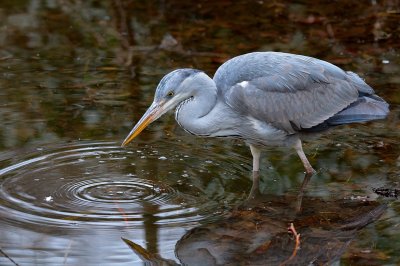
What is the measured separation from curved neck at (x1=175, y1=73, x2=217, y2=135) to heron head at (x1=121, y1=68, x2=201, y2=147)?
13 centimetres

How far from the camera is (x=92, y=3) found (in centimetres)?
1123

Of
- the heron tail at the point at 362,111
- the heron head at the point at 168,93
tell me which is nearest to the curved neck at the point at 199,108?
the heron head at the point at 168,93

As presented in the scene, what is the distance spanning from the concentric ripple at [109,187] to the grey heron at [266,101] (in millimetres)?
326

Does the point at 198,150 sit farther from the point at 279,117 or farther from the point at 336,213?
the point at 336,213

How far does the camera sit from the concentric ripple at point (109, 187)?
582cm

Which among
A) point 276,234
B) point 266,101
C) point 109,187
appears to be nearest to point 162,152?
point 109,187

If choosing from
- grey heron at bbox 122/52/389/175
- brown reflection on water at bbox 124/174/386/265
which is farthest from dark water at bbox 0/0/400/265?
grey heron at bbox 122/52/389/175

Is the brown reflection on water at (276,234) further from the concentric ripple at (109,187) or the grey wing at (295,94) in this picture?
the grey wing at (295,94)

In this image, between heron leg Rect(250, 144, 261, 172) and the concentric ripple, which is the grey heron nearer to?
heron leg Rect(250, 144, 261, 172)

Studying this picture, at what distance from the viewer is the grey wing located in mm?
6535

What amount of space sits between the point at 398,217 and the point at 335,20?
5287 millimetres

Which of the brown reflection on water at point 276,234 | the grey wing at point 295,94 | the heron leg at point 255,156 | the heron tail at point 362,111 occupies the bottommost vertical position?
the brown reflection on water at point 276,234

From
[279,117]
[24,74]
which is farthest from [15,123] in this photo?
[279,117]

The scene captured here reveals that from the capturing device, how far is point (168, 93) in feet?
20.4
